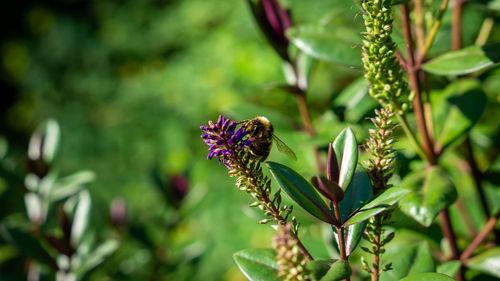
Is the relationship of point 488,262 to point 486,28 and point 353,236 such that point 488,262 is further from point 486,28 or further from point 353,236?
point 486,28

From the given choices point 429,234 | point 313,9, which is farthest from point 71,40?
point 429,234

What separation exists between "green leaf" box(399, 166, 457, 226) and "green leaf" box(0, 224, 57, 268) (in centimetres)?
87

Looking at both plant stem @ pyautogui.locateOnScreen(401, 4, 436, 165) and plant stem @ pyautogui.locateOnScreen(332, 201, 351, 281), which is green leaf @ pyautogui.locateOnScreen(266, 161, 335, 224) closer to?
plant stem @ pyautogui.locateOnScreen(332, 201, 351, 281)

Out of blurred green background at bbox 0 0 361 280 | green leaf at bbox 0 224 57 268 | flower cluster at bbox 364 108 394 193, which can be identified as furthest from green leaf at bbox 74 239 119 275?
blurred green background at bbox 0 0 361 280

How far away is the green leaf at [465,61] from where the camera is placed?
81 centimetres

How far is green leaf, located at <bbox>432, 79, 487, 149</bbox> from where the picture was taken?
95 cm

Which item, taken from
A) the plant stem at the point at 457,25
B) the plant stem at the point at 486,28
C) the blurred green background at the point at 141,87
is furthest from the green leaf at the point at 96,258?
the blurred green background at the point at 141,87

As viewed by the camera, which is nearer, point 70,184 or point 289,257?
point 289,257

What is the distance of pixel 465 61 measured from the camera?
0.85 meters

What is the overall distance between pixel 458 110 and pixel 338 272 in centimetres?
61

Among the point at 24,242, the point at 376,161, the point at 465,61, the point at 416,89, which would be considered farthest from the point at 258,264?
the point at 24,242

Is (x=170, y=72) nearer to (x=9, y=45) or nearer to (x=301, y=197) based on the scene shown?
(x=9, y=45)

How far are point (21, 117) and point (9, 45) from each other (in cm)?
147

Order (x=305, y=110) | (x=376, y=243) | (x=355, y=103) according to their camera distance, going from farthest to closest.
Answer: (x=305, y=110)
(x=355, y=103)
(x=376, y=243)
